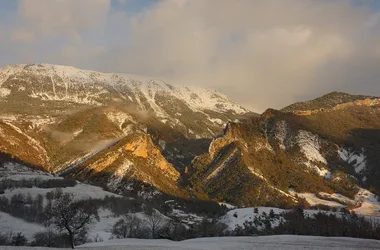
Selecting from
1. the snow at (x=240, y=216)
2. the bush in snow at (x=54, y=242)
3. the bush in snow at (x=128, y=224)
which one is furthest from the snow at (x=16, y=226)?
the snow at (x=240, y=216)

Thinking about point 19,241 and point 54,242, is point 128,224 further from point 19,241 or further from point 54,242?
point 19,241

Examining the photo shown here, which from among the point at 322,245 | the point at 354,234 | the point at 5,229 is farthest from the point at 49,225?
the point at 322,245

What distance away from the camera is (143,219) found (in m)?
176

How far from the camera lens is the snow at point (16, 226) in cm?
14315

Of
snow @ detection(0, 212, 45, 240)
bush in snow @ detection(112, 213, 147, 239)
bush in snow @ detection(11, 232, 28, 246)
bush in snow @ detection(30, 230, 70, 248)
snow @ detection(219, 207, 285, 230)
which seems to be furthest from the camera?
snow @ detection(219, 207, 285, 230)

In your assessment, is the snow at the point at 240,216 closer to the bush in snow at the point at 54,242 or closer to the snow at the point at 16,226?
the bush in snow at the point at 54,242

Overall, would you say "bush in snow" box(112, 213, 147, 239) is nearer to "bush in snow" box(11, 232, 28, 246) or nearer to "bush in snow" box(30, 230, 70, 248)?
"bush in snow" box(30, 230, 70, 248)

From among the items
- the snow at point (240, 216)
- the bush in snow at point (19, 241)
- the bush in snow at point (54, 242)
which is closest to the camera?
the bush in snow at point (54, 242)

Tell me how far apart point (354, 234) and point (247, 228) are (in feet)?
149

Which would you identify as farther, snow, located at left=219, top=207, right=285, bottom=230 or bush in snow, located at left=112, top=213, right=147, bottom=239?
snow, located at left=219, top=207, right=285, bottom=230

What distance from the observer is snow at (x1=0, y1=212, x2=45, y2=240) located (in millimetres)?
143150

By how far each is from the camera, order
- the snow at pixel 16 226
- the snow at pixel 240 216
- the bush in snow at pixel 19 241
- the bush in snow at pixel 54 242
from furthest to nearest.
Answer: the snow at pixel 240 216
the snow at pixel 16 226
the bush in snow at pixel 19 241
the bush in snow at pixel 54 242

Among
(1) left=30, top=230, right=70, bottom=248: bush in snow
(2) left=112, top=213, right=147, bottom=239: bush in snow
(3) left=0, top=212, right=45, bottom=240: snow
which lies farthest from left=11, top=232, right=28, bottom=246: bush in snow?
(2) left=112, top=213, right=147, bottom=239: bush in snow

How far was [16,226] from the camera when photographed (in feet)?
491
